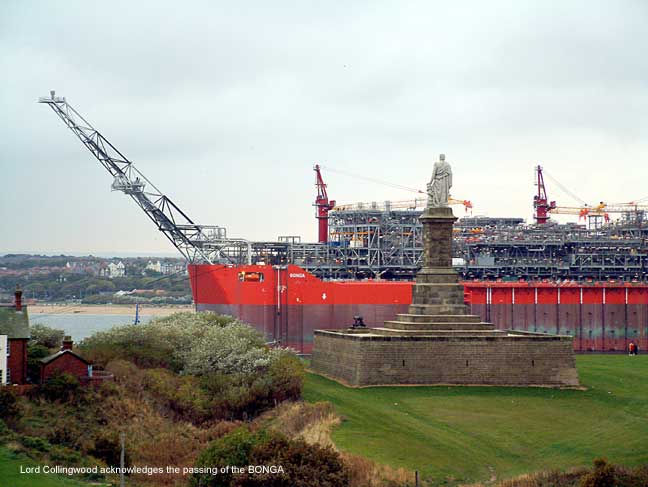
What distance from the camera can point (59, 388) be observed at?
1489 inches

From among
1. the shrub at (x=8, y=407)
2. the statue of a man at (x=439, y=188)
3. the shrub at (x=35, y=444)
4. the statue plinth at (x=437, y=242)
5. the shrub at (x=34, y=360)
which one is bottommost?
the shrub at (x=35, y=444)

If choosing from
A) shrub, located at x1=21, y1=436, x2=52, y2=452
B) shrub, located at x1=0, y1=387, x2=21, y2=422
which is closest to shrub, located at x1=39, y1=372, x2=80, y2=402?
shrub, located at x1=0, y1=387, x2=21, y2=422

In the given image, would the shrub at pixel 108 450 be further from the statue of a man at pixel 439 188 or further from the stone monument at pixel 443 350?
the statue of a man at pixel 439 188

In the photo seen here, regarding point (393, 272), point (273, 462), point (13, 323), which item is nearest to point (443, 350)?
point (273, 462)

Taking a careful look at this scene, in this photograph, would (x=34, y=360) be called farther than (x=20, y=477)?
Yes

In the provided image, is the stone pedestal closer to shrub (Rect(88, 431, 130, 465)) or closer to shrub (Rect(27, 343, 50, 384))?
shrub (Rect(27, 343, 50, 384))

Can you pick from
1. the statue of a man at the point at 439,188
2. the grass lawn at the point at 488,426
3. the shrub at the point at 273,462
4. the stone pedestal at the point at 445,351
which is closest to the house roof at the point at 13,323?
the shrub at the point at 273,462

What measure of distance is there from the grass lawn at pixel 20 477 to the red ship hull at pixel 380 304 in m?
38.5

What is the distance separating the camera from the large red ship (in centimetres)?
7131

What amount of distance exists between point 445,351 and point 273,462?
18144mm

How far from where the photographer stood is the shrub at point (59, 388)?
124ft

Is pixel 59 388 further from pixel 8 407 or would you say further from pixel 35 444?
pixel 35 444

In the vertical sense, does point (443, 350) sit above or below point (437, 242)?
below

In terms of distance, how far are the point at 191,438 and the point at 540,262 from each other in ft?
191
